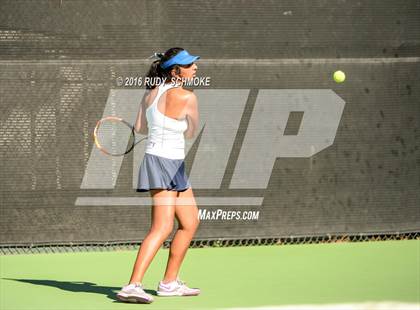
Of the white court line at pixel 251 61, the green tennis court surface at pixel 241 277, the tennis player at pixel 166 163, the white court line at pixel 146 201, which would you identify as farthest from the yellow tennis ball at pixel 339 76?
the tennis player at pixel 166 163

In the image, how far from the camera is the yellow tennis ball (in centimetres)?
882

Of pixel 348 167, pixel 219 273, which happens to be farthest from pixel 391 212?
pixel 219 273

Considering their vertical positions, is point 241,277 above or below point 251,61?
below

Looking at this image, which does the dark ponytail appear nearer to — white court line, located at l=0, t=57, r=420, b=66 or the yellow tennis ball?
white court line, located at l=0, t=57, r=420, b=66

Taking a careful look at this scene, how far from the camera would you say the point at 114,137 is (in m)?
8.47

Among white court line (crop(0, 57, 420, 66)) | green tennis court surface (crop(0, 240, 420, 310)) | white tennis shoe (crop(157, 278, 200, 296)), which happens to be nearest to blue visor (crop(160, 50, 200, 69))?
white tennis shoe (crop(157, 278, 200, 296))

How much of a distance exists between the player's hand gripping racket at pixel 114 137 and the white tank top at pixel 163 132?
2197mm

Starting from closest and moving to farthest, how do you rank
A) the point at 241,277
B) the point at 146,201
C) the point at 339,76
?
the point at 241,277, the point at 146,201, the point at 339,76

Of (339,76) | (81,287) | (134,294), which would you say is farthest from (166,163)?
(339,76)

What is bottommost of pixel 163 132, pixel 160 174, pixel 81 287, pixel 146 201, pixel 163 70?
pixel 81 287

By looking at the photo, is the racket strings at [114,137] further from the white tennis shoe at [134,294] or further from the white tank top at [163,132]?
the white tennis shoe at [134,294]

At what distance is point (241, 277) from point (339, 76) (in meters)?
2.40

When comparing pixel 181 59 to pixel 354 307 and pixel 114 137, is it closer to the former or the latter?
pixel 354 307

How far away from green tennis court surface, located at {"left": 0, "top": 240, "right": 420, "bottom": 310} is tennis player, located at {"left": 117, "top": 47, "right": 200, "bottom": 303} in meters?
0.31
